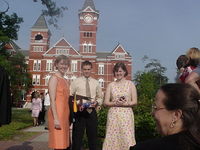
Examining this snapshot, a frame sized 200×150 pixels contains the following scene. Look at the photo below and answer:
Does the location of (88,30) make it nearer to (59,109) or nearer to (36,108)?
(36,108)

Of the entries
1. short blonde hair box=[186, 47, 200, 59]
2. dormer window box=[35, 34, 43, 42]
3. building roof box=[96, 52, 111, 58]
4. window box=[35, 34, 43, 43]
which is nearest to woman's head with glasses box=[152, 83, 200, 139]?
short blonde hair box=[186, 47, 200, 59]

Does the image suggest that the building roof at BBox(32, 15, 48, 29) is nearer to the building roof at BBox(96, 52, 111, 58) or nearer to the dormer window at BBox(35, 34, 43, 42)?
the dormer window at BBox(35, 34, 43, 42)

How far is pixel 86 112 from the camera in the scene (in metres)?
5.87

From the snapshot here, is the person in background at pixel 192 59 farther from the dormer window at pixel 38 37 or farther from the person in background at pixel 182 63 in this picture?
the dormer window at pixel 38 37

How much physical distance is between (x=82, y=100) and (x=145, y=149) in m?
4.01

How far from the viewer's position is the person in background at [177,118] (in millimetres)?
1800

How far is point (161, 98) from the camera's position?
6.69 feet

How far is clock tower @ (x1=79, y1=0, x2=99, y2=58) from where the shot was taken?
6862 cm

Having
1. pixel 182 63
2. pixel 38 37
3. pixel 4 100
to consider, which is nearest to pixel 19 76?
pixel 38 37

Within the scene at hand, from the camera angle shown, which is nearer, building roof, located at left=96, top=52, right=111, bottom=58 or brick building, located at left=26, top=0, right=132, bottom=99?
brick building, located at left=26, top=0, right=132, bottom=99

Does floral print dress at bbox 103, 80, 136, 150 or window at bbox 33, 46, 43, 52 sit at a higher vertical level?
window at bbox 33, 46, 43, 52

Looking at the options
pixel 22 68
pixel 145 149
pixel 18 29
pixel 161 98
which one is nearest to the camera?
pixel 145 149

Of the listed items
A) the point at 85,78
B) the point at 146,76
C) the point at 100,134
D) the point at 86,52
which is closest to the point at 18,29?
the point at 146,76

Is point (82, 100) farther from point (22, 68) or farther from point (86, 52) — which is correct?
point (86, 52)
